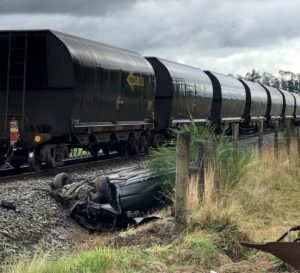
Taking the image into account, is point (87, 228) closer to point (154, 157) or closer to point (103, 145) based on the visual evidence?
point (154, 157)

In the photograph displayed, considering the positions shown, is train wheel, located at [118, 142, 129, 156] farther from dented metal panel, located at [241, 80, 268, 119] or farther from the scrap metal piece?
dented metal panel, located at [241, 80, 268, 119]

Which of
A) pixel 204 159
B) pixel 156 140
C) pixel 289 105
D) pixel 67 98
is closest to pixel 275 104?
pixel 289 105

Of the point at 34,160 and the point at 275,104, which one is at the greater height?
the point at 275,104

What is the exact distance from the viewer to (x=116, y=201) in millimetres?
9656

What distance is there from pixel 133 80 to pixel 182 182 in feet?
39.6

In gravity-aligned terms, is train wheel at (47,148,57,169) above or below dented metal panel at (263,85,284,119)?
below

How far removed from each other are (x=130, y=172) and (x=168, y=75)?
40.9 ft

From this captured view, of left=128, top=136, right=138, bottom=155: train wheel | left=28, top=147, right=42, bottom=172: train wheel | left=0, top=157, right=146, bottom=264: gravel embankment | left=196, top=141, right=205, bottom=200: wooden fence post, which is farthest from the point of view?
left=128, top=136, right=138, bottom=155: train wheel

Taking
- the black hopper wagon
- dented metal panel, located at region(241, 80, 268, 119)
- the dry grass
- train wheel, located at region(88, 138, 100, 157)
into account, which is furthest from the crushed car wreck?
dented metal panel, located at region(241, 80, 268, 119)

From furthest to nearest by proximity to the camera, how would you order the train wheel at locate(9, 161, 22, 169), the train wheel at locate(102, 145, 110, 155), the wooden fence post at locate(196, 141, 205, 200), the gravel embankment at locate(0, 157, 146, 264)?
the train wheel at locate(102, 145, 110, 155) < the train wheel at locate(9, 161, 22, 169) < the wooden fence post at locate(196, 141, 205, 200) < the gravel embankment at locate(0, 157, 146, 264)

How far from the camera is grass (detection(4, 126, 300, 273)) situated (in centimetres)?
559

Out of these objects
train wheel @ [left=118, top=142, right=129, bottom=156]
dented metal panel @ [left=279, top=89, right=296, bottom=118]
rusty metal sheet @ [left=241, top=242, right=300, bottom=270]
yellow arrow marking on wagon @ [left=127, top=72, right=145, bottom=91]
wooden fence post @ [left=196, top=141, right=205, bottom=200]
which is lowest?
train wheel @ [left=118, top=142, right=129, bottom=156]

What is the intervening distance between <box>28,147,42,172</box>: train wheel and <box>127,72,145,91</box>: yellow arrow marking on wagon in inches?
192

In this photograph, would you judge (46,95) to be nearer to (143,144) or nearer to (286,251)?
(143,144)
